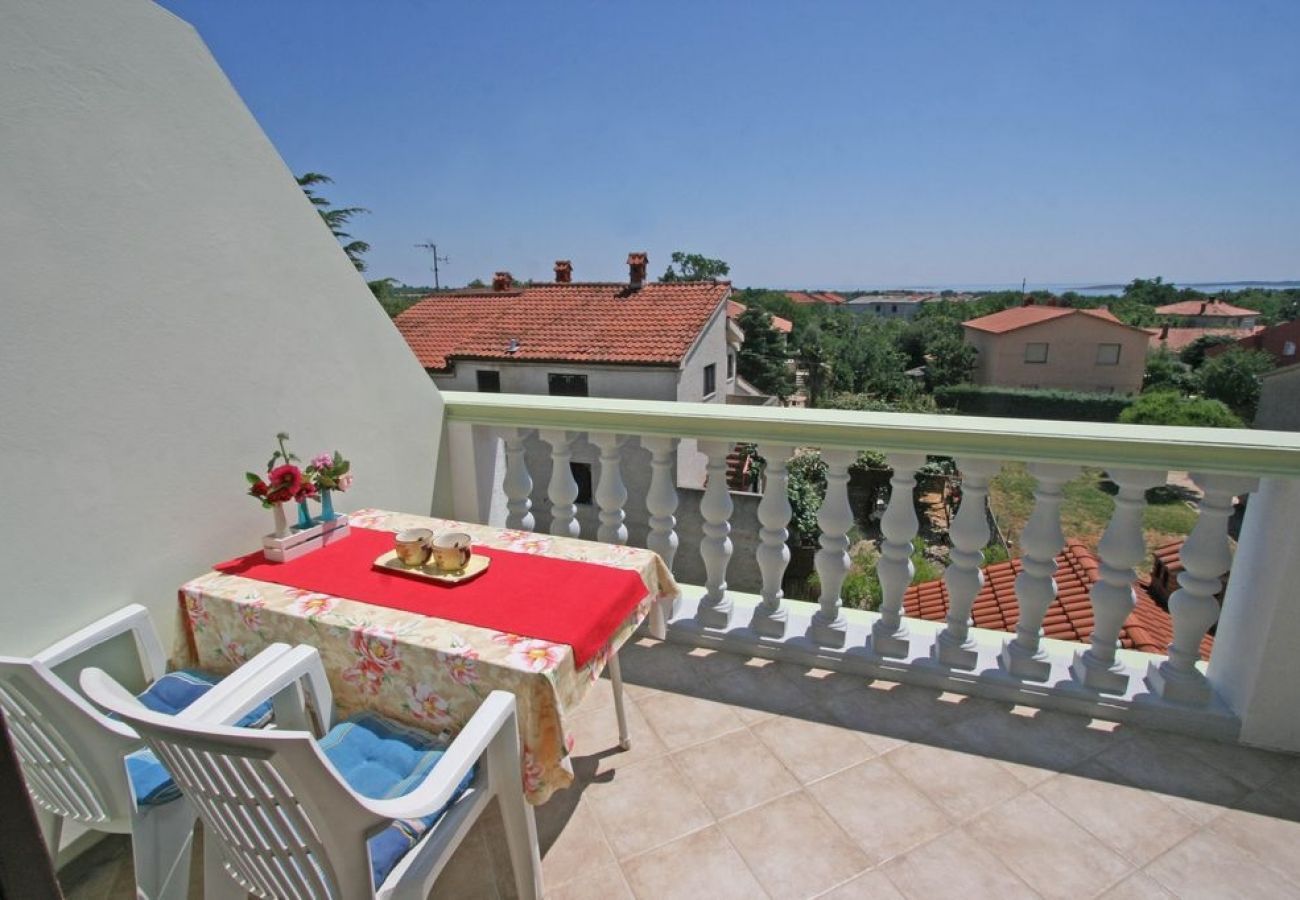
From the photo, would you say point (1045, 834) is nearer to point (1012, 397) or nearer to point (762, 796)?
point (762, 796)

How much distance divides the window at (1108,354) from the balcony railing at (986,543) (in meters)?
38.8

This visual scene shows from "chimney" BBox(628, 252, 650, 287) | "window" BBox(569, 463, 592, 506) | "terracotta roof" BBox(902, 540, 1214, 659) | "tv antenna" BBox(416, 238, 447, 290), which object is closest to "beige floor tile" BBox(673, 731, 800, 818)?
"terracotta roof" BBox(902, 540, 1214, 659)

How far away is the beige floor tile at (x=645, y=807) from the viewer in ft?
5.03

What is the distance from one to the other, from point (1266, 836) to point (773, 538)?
146 centimetres

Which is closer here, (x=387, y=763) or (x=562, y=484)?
(x=387, y=763)

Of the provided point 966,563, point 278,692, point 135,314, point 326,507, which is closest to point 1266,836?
point 966,563

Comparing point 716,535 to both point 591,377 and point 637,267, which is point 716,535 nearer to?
point 591,377

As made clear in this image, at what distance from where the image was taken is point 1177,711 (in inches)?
71.4

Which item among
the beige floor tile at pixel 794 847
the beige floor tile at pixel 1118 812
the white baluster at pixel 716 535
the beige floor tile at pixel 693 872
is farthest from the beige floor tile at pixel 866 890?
the white baluster at pixel 716 535

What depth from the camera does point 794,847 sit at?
149 cm

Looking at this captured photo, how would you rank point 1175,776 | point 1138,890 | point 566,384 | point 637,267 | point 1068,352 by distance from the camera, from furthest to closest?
point 1068,352
point 637,267
point 566,384
point 1175,776
point 1138,890

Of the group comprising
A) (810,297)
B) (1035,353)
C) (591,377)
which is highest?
(810,297)

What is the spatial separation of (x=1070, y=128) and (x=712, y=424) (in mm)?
20163

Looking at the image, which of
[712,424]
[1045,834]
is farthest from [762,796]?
[712,424]
